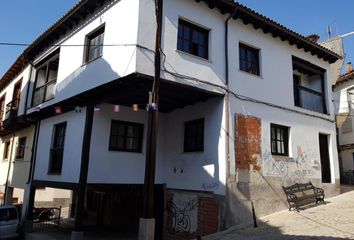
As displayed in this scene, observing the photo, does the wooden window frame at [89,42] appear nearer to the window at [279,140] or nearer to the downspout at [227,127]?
the downspout at [227,127]

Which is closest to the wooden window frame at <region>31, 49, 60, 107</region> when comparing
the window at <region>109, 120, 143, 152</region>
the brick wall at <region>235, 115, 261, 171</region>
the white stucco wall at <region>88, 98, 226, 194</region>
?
the window at <region>109, 120, 143, 152</region>

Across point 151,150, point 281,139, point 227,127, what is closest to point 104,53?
point 151,150

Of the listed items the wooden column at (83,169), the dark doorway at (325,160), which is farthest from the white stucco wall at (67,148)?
the dark doorway at (325,160)

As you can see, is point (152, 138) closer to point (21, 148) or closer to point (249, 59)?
point (249, 59)

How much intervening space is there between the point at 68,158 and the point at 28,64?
666 centimetres

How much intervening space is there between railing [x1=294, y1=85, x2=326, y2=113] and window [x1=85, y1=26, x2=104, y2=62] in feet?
25.5

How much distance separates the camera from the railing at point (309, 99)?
13.2 metres

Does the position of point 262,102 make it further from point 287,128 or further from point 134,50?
point 134,50

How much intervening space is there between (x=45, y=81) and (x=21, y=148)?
4624 mm

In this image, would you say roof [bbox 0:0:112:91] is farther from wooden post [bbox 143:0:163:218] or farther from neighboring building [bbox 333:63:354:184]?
neighboring building [bbox 333:63:354:184]

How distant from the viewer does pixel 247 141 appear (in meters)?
10.7

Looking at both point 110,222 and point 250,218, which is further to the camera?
point 110,222

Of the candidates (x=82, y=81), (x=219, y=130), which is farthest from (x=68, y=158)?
(x=219, y=130)

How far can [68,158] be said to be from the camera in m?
11.8
